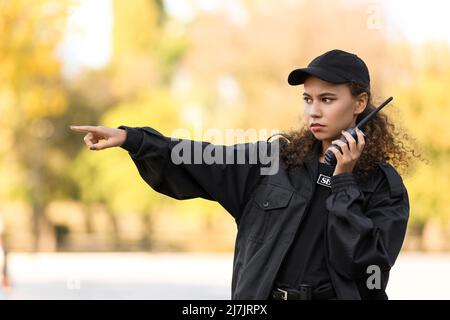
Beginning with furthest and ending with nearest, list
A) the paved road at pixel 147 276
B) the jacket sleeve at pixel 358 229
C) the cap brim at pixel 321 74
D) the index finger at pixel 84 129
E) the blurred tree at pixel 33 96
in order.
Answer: the blurred tree at pixel 33 96, the paved road at pixel 147 276, the cap brim at pixel 321 74, the index finger at pixel 84 129, the jacket sleeve at pixel 358 229

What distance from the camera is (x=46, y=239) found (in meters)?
22.0

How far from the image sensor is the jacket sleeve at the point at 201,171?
140 inches

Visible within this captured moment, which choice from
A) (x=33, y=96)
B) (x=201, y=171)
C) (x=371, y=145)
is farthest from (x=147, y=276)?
(x=371, y=145)

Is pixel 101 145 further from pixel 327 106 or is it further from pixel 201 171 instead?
pixel 327 106

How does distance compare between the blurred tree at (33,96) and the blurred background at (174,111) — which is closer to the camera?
the blurred tree at (33,96)

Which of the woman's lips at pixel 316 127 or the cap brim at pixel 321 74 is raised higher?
the cap brim at pixel 321 74

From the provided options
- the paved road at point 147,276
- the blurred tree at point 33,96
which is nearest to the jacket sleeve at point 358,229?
the paved road at point 147,276

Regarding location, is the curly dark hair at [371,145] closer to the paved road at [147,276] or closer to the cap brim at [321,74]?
the cap brim at [321,74]

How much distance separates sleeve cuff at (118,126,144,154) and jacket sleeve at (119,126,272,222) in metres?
0.05

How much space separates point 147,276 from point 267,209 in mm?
10712

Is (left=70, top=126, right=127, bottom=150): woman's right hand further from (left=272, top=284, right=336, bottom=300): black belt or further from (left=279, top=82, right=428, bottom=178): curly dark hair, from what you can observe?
(left=272, top=284, right=336, bottom=300): black belt

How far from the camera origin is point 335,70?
3.45 m

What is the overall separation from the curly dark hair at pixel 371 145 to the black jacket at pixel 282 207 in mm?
39

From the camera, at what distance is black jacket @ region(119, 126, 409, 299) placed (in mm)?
3227
